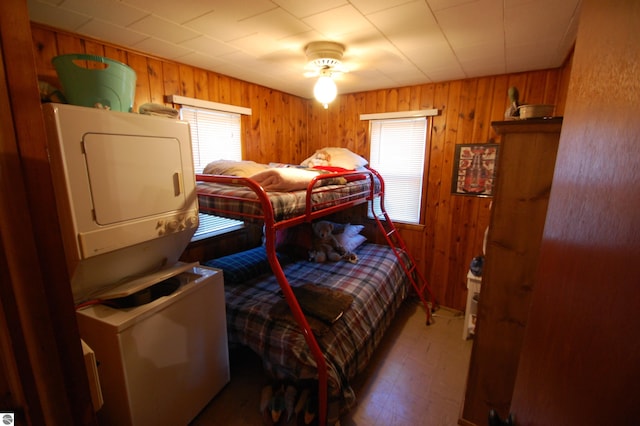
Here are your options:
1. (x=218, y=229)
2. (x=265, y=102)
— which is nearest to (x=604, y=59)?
(x=218, y=229)

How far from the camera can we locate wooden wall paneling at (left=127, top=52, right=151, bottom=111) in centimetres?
196

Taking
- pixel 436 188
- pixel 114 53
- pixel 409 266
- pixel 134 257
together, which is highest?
pixel 114 53

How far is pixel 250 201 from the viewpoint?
1567 mm

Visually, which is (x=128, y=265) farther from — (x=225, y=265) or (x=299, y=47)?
(x=299, y=47)

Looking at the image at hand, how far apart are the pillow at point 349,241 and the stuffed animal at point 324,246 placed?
0.07m

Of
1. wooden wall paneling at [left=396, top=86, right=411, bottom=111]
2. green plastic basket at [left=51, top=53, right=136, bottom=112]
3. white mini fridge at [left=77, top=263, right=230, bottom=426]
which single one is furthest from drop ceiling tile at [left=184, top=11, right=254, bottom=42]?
wooden wall paneling at [left=396, top=86, right=411, bottom=111]

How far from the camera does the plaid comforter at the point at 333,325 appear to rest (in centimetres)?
160

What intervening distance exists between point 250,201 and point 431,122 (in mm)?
2237

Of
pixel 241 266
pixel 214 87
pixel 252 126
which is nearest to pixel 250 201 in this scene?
pixel 241 266

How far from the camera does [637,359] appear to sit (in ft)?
1.04

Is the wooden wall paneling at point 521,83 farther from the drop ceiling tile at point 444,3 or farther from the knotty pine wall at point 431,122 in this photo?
the drop ceiling tile at point 444,3

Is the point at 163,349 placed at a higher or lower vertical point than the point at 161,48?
lower

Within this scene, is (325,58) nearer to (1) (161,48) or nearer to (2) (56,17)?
(1) (161,48)

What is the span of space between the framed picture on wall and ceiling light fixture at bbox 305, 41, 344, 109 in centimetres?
154
